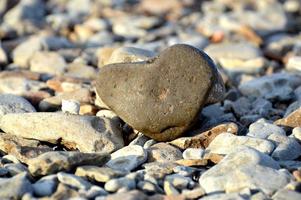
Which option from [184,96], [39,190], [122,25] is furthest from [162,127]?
[122,25]

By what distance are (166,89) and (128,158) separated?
0.54 m

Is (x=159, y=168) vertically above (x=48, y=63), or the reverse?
(x=159, y=168)

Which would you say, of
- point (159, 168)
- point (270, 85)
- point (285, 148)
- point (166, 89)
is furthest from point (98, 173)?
point (270, 85)

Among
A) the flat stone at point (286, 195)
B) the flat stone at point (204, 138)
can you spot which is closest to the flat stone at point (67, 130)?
the flat stone at point (204, 138)

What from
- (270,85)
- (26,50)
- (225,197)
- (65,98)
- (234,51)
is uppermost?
(225,197)

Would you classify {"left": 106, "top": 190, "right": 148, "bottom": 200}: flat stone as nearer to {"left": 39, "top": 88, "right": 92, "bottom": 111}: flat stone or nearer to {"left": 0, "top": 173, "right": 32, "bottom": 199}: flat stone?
{"left": 0, "top": 173, "right": 32, "bottom": 199}: flat stone

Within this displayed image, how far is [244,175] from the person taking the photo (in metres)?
3.43

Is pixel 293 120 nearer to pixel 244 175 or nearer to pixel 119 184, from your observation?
pixel 244 175

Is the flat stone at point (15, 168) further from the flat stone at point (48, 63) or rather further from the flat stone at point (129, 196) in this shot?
the flat stone at point (48, 63)

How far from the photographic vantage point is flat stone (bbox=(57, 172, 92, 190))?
3.39m

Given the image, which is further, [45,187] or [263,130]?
[263,130]

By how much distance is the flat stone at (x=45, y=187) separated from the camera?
11.1 ft

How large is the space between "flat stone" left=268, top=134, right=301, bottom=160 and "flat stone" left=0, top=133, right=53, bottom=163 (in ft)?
4.64

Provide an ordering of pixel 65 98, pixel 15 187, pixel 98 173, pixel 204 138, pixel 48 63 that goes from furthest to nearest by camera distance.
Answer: pixel 48 63
pixel 65 98
pixel 204 138
pixel 98 173
pixel 15 187
